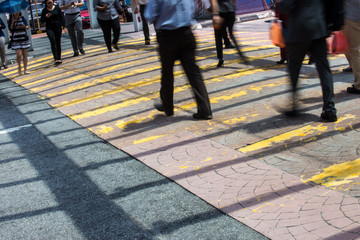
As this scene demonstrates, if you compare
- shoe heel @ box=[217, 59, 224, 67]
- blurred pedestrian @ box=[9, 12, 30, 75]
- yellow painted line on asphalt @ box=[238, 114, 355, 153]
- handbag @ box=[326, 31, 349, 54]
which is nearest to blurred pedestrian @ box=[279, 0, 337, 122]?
yellow painted line on asphalt @ box=[238, 114, 355, 153]

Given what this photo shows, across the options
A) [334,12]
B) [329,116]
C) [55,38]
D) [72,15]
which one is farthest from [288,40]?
[72,15]

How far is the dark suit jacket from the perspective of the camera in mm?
5359

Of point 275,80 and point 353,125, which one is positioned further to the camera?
point 275,80

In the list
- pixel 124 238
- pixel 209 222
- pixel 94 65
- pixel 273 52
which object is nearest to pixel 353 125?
pixel 209 222

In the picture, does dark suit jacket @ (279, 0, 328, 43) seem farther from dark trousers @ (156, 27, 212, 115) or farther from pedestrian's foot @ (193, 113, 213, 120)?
pedestrian's foot @ (193, 113, 213, 120)

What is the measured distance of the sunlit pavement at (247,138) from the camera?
3.94m

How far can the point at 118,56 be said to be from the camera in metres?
13.1

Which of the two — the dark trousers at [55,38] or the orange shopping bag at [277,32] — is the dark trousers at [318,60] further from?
the dark trousers at [55,38]

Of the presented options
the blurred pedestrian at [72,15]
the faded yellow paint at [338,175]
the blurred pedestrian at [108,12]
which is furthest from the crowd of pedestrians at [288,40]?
the blurred pedestrian at [72,15]

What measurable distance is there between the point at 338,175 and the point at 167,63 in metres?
2.74

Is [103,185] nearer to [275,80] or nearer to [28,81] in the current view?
[275,80]

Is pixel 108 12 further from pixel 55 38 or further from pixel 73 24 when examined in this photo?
pixel 55 38

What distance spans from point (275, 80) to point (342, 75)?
1030mm

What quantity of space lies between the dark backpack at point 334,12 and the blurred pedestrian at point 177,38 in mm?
1581
